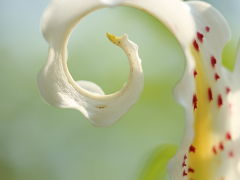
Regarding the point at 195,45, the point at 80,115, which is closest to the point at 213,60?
the point at 195,45

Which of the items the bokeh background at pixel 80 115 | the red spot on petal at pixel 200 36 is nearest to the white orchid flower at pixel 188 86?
the red spot on petal at pixel 200 36

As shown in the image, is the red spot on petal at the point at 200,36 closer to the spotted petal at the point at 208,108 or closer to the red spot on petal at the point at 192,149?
the spotted petal at the point at 208,108

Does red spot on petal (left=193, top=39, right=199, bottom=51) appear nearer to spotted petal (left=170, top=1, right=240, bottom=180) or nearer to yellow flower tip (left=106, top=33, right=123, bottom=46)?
spotted petal (left=170, top=1, right=240, bottom=180)

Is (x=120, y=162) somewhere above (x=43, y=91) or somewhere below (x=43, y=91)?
above

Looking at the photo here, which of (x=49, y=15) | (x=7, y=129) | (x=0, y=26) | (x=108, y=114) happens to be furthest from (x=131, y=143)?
(x=49, y=15)

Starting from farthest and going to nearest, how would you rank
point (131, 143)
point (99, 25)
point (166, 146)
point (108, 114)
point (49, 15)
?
point (99, 25)
point (131, 143)
point (166, 146)
point (108, 114)
point (49, 15)

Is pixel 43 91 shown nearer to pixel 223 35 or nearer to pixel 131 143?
pixel 223 35

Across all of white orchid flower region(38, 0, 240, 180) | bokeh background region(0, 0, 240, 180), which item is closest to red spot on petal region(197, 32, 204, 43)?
white orchid flower region(38, 0, 240, 180)
